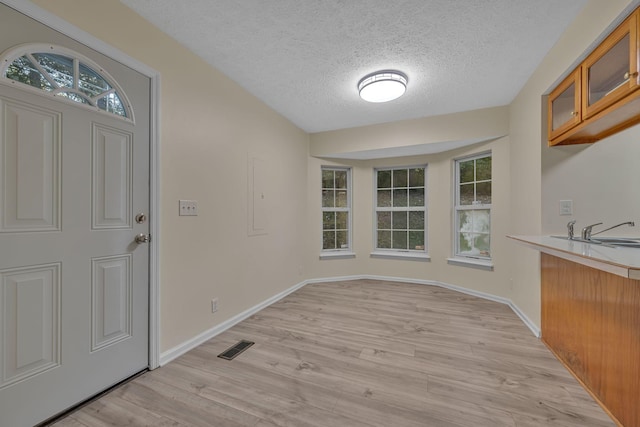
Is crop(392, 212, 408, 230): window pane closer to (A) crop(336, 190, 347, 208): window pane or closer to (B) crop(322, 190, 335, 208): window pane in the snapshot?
(A) crop(336, 190, 347, 208): window pane

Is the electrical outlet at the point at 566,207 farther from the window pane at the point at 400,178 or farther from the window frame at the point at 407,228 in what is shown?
the window pane at the point at 400,178

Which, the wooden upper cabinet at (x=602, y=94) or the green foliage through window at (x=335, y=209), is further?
the green foliage through window at (x=335, y=209)

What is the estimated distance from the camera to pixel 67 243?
144 centimetres

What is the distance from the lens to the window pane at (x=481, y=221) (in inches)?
139

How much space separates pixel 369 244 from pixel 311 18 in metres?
3.44

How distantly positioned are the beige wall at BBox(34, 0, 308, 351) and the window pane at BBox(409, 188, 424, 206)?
92.4 inches

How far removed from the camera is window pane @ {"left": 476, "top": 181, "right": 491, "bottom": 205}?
3506mm

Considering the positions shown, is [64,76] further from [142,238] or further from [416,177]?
[416,177]

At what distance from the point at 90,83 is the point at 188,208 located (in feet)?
3.24

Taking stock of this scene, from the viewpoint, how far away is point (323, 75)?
2539mm

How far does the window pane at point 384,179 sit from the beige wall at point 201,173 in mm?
2041

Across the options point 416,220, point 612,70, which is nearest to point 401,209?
point 416,220

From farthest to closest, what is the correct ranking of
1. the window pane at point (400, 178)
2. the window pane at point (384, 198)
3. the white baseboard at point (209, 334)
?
the window pane at point (384, 198) < the window pane at point (400, 178) < the white baseboard at point (209, 334)

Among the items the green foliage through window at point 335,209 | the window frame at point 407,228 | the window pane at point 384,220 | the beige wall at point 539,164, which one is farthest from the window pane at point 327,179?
the beige wall at point 539,164
